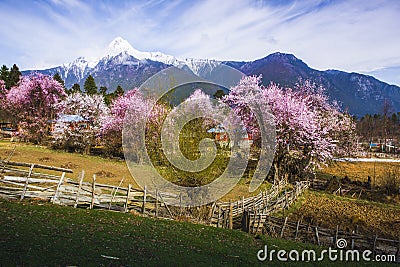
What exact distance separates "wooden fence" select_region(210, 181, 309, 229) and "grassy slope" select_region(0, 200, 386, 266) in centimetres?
124

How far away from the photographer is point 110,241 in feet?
25.7

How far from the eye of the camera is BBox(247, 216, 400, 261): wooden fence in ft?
33.9

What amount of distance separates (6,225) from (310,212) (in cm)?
1301

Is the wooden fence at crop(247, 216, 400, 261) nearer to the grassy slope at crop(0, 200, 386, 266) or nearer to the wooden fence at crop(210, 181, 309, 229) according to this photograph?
the wooden fence at crop(210, 181, 309, 229)

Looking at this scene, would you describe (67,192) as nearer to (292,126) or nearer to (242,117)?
(242,117)

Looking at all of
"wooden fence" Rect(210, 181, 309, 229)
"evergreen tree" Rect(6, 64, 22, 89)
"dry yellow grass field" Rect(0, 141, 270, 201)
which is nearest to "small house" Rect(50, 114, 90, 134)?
"dry yellow grass field" Rect(0, 141, 270, 201)

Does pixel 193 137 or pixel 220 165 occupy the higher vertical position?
pixel 193 137

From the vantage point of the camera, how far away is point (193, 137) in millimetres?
11750

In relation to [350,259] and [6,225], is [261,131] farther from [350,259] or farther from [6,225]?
[6,225]

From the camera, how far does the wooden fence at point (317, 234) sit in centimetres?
1034

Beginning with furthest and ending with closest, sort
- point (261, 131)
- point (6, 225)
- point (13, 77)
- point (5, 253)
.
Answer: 1. point (13, 77)
2. point (261, 131)
3. point (6, 225)
4. point (5, 253)

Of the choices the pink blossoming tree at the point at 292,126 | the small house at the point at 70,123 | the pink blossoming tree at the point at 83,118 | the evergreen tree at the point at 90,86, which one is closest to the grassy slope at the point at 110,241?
the pink blossoming tree at the point at 292,126

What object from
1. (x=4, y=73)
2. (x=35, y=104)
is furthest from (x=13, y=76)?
(x=35, y=104)

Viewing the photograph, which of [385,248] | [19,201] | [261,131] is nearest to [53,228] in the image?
[19,201]
